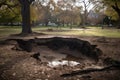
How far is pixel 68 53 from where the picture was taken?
690 inches

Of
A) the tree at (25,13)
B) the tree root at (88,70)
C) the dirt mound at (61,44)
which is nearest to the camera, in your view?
the tree root at (88,70)

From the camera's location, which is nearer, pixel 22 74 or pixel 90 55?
pixel 22 74

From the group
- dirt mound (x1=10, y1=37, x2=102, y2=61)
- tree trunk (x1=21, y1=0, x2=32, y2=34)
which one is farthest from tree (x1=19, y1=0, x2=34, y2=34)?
dirt mound (x1=10, y1=37, x2=102, y2=61)

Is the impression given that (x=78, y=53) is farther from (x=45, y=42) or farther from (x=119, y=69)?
(x=119, y=69)

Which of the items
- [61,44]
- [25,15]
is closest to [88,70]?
[61,44]

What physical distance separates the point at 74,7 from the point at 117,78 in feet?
183

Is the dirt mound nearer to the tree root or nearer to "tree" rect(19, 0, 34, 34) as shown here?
the tree root

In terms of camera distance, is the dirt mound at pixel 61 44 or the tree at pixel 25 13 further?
the tree at pixel 25 13

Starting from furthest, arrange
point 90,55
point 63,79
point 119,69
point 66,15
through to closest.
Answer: point 66,15 < point 90,55 < point 119,69 < point 63,79

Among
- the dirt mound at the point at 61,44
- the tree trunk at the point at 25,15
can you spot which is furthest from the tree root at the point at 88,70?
the tree trunk at the point at 25,15

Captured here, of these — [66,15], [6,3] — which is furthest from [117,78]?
[66,15]

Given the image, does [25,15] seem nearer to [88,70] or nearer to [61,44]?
[61,44]

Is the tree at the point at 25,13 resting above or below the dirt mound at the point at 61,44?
above

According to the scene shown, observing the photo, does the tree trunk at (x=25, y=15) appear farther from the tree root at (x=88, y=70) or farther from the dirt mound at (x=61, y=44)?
the tree root at (x=88, y=70)
